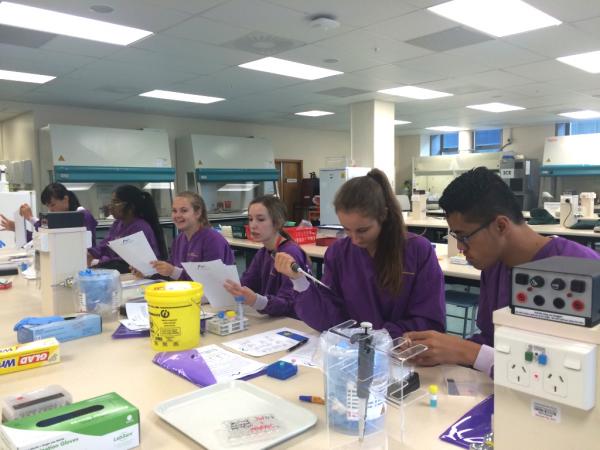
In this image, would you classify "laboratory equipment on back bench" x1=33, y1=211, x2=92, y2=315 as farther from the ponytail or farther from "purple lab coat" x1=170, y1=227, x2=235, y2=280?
the ponytail

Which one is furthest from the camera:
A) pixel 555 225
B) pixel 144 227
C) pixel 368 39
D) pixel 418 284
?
pixel 555 225

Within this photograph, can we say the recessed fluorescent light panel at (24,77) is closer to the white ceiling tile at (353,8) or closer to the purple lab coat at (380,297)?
the white ceiling tile at (353,8)

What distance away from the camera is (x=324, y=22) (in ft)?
12.0

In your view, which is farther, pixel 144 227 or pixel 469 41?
pixel 469 41

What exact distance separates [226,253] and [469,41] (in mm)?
2995

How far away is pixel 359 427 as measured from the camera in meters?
1.02

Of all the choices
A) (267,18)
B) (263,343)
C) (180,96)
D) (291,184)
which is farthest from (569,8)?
(291,184)

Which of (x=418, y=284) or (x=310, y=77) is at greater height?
(x=310, y=77)

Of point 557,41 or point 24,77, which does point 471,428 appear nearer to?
point 557,41

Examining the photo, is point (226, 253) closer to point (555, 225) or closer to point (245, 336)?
point (245, 336)

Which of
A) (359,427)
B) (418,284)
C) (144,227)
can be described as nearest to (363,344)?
(359,427)

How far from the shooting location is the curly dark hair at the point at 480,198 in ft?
4.39

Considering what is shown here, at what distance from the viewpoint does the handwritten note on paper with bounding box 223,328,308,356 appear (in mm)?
1556

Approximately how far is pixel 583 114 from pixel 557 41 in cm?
537
